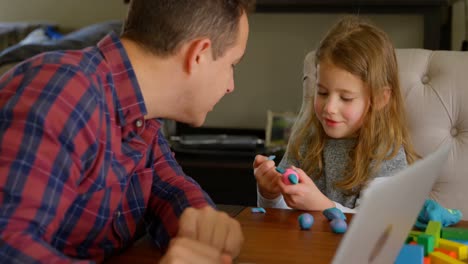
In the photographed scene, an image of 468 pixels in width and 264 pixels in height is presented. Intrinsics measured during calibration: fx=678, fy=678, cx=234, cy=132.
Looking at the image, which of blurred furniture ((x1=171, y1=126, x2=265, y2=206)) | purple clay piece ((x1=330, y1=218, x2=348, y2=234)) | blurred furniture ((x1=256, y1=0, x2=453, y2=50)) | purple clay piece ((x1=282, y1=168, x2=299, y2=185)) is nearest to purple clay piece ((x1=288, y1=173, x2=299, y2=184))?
purple clay piece ((x1=282, y1=168, x2=299, y2=185))

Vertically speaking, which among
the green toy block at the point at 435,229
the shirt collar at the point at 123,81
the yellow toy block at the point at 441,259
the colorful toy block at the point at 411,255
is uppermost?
the shirt collar at the point at 123,81

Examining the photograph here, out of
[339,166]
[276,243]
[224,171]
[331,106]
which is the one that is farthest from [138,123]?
[224,171]

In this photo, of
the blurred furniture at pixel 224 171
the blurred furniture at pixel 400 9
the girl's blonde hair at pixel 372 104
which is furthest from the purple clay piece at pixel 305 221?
the blurred furniture at pixel 400 9

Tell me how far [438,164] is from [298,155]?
3.36ft

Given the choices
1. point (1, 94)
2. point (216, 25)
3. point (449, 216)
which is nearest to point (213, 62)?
point (216, 25)

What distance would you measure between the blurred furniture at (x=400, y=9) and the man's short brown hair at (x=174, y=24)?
2.00 metres

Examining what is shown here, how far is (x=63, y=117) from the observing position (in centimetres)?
88

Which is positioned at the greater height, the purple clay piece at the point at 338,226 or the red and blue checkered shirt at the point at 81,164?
the red and blue checkered shirt at the point at 81,164

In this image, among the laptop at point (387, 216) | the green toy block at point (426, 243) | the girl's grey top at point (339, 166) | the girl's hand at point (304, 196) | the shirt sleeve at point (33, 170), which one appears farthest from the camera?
the girl's grey top at point (339, 166)

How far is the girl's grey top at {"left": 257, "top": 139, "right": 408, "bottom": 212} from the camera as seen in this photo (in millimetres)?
1712

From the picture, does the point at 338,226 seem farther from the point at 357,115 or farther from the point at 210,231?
the point at 357,115

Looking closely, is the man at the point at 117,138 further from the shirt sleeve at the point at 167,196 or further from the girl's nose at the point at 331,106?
the girl's nose at the point at 331,106

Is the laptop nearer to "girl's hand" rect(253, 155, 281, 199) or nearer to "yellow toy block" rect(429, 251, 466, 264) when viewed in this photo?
"yellow toy block" rect(429, 251, 466, 264)

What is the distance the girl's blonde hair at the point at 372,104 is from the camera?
1738 millimetres
